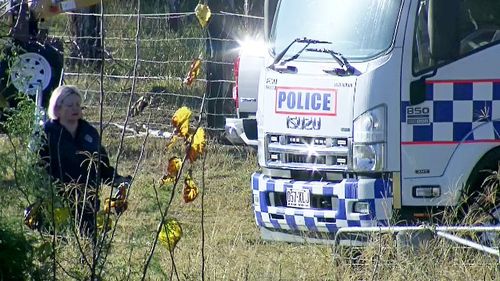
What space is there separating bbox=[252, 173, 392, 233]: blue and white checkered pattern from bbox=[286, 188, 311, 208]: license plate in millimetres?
31

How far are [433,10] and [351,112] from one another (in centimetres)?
92

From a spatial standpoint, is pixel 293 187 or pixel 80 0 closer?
pixel 293 187

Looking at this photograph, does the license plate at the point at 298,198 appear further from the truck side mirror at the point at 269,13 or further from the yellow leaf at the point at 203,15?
the yellow leaf at the point at 203,15

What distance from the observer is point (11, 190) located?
6.11 m

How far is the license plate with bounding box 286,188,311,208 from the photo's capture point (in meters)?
9.29

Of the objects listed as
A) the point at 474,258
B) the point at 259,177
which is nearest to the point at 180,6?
the point at 259,177

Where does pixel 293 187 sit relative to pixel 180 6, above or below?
below

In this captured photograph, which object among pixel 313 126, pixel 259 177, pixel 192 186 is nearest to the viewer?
pixel 192 186

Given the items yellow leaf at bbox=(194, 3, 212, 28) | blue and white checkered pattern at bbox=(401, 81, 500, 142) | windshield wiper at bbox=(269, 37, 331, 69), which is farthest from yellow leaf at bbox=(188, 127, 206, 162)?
windshield wiper at bbox=(269, 37, 331, 69)

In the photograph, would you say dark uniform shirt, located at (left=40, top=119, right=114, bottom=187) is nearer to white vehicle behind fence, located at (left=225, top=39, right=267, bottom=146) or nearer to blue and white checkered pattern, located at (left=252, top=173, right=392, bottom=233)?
blue and white checkered pattern, located at (left=252, top=173, right=392, bottom=233)

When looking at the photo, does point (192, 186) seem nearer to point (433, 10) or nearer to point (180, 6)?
point (433, 10)

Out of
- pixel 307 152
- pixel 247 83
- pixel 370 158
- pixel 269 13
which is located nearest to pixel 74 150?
pixel 307 152

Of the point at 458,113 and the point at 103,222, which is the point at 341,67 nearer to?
the point at 458,113

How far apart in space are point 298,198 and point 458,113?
136 cm
